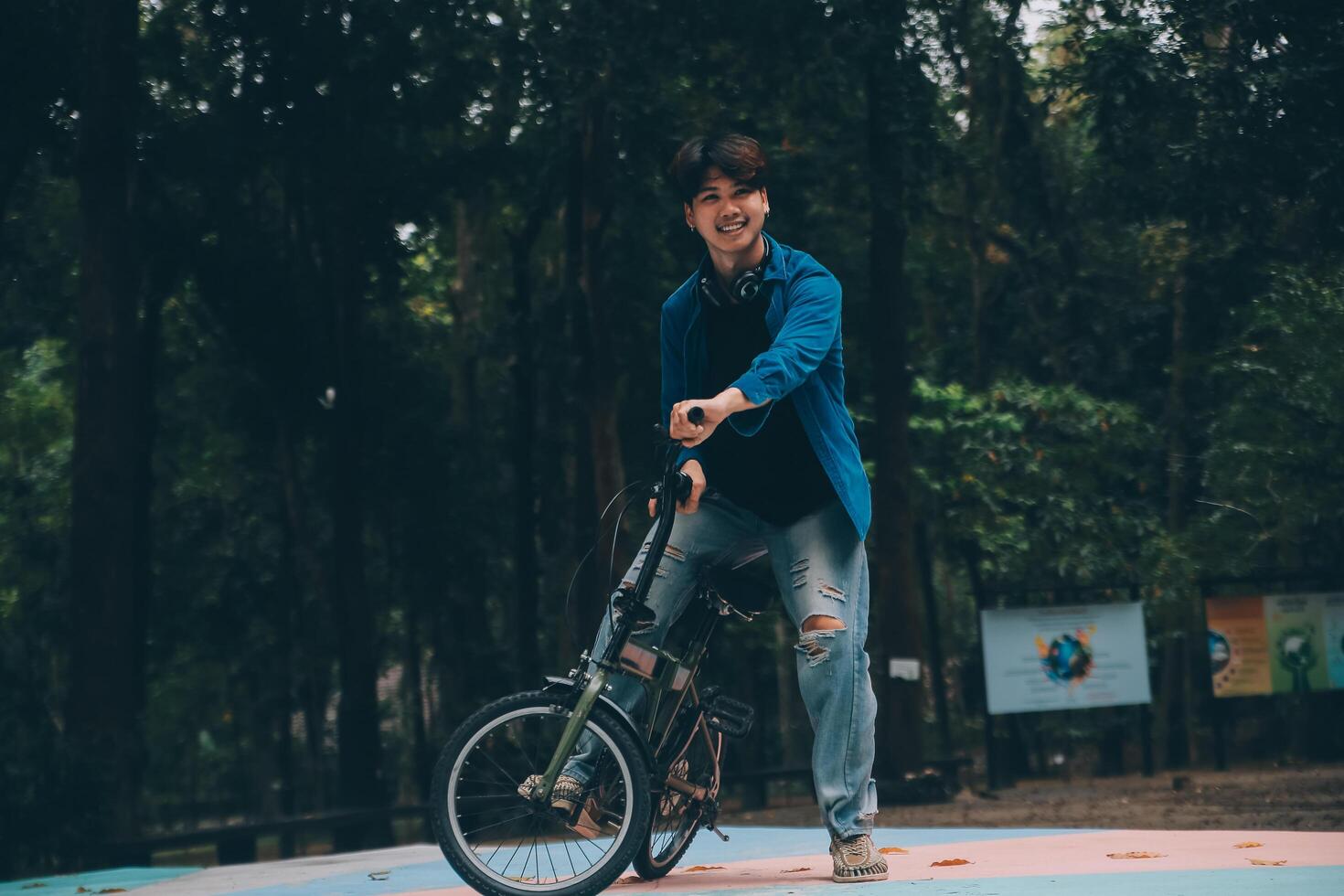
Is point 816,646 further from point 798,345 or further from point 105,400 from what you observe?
point 105,400

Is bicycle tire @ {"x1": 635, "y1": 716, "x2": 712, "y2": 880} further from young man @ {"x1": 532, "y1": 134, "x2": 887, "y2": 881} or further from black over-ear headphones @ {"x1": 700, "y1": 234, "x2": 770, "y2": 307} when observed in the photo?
black over-ear headphones @ {"x1": 700, "y1": 234, "x2": 770, "y2": 307}

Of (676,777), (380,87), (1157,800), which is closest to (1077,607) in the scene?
(1157,800)

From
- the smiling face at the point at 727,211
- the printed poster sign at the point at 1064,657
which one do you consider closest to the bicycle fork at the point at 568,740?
the smiling face at the point at 727,211

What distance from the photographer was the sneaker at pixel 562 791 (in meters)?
4.20

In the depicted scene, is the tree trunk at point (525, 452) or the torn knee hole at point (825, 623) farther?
the tree trunk at point (525, 452)

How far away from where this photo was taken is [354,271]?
66.7 feet

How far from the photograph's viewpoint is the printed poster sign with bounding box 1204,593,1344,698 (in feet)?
65.1

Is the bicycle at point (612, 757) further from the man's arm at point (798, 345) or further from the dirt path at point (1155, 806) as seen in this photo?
the dirt path at point (1155, 806)

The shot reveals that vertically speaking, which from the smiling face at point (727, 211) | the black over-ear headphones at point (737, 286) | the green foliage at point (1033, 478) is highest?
the green foliage at point (1033, 478)

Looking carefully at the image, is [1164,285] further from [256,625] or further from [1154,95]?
[256,625]

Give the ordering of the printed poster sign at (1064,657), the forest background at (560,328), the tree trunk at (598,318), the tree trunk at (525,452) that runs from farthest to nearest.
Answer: the tree trunk at (525,452), the printed poster sign at (1064,657), the tree trunk at (598,318), the forest background at (560,328)

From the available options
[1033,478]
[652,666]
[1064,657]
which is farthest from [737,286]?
[1033,478]

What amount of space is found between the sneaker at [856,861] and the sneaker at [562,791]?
0.73 meters

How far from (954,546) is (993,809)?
6988mm
